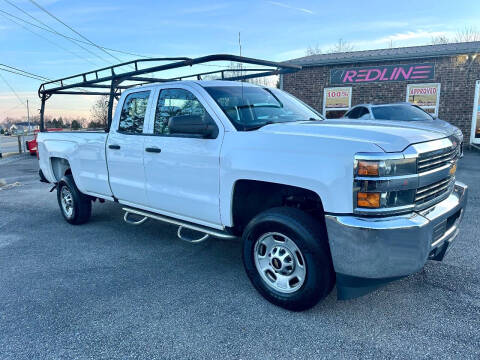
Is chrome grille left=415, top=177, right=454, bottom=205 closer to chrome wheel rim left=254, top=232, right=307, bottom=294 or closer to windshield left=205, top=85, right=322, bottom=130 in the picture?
chrome wheel rim left=254, top=232, right=307, bottom=294

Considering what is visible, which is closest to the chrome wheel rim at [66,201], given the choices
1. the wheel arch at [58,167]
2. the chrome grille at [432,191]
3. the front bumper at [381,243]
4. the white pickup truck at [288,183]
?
the wheel arch at [58,167]

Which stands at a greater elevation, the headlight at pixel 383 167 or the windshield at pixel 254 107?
the windshield at pixel 254 107

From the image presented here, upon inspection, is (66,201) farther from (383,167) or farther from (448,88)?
(448,88)

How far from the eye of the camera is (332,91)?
57.1ft

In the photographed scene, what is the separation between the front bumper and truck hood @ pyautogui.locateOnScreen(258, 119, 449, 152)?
529 millimetres

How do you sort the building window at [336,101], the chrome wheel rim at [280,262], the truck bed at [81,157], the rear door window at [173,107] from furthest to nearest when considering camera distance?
1. the building window at [336,101]
2. the truck bed at [81,157]
3. the rear door window at [173,107]
4. the chrome wheel rim at [280,262]

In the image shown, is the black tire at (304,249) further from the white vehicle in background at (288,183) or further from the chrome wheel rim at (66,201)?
the chrome wheel rim at (66,201)

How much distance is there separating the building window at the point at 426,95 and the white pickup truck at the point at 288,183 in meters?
13.9

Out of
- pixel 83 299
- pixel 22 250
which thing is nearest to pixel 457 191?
pixel 83 299

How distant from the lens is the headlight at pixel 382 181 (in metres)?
2.46

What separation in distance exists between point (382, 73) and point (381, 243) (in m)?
15.8

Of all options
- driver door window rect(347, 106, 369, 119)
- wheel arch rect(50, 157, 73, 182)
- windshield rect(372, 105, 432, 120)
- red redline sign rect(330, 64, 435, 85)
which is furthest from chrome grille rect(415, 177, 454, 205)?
red redline sign rect(330, 64, 435, 85)

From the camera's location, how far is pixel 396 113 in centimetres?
1038

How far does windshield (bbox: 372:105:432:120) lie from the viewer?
33.7ft
